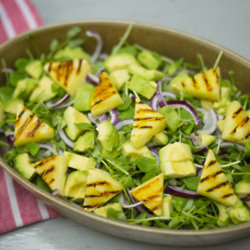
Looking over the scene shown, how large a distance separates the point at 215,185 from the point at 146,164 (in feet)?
1.00

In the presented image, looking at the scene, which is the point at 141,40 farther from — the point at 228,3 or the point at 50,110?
the point at 228,3

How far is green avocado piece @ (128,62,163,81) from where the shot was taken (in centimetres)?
184

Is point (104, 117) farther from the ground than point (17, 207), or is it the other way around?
point (104, 117)

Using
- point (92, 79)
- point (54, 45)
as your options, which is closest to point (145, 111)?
point (92, 79)

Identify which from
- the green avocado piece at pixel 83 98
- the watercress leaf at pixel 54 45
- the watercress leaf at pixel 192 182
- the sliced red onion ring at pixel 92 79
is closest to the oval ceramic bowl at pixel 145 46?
the watercress leaf at pixel 54 45

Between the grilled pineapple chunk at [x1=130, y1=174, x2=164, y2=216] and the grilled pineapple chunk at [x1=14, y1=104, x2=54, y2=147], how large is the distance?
53 cm

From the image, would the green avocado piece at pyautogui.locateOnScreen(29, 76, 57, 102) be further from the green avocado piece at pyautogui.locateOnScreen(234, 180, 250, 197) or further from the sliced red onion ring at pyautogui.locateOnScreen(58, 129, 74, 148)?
the green avocado piece at pyautogui.locateOnScreen(234, 180, 250, 197)

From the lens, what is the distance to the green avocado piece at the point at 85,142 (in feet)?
5.55

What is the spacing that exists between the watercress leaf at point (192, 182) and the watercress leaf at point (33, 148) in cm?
72

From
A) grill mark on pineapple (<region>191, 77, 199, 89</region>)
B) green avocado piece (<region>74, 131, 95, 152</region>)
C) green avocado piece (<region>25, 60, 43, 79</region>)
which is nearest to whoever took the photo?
green avocado piece (<region>74, 131, 95, 152</region>)

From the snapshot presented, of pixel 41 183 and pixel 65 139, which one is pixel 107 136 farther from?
pixel 41 183

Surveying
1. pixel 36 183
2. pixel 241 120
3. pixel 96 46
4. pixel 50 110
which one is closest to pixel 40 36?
pixel 96 46

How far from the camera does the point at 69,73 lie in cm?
191

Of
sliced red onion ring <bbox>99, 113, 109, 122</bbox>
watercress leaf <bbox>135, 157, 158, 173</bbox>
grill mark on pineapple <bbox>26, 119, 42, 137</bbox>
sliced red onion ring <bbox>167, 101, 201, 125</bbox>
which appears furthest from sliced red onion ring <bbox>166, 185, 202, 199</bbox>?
→ grill mark on pineapple <bbox>26, 119, 42, 137</bbox>
